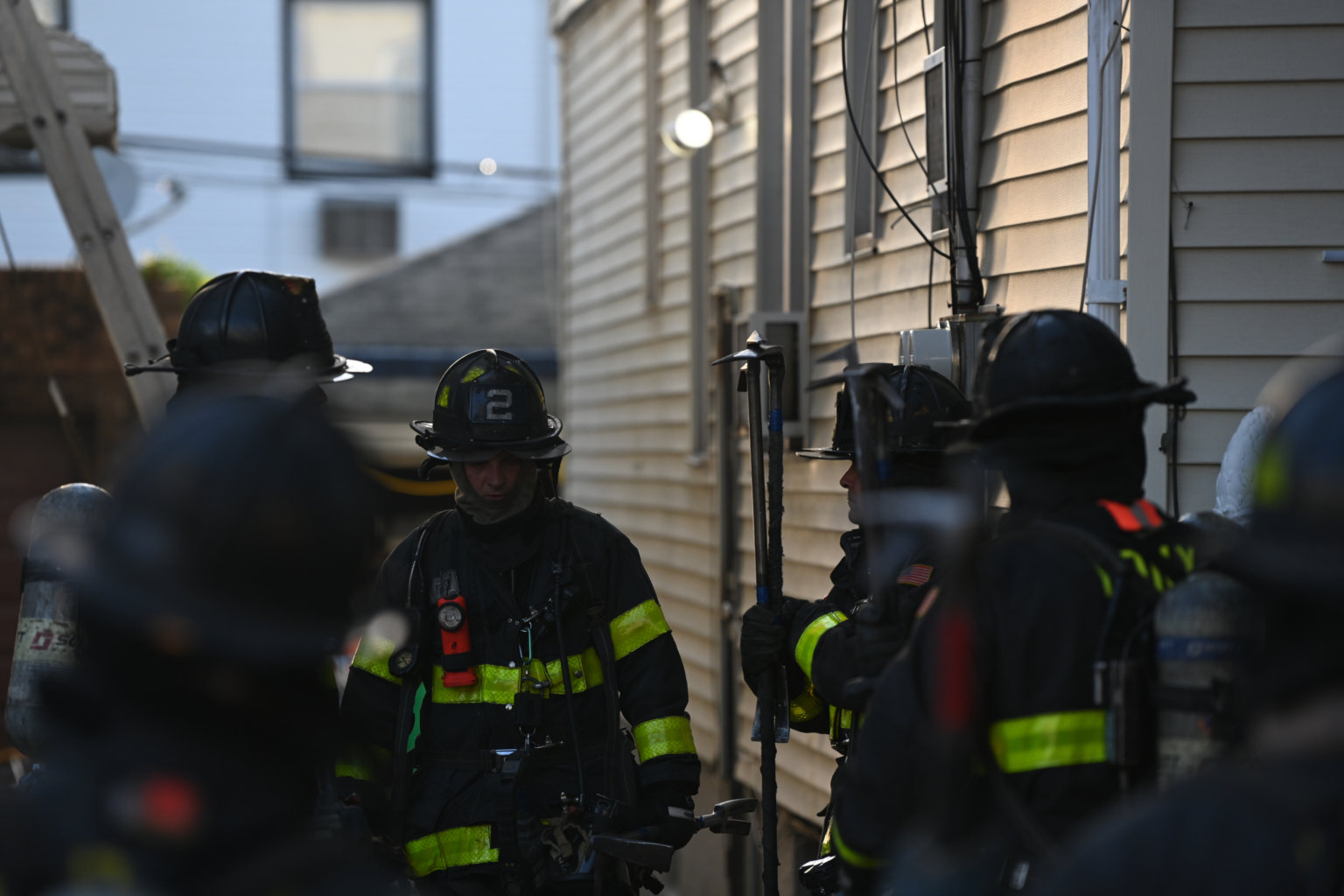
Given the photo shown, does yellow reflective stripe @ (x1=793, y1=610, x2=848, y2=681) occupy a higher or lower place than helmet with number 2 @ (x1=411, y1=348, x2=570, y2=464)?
lower

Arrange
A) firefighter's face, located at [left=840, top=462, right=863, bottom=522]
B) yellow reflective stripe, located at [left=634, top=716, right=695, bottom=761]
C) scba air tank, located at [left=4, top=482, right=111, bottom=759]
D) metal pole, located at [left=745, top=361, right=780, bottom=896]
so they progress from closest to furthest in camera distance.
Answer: scba air tank, located at [left=4, top=482, right=111, bottom=759], firefighter's face, located at [left=840, top=462, right=863, bottom=522], metal pole, located at [left=745, top=361, right=780, bottom=896], yellow reflective stripe, located at [left=634, top=716, right=695, bottom=761]

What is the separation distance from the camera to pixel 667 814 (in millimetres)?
4340

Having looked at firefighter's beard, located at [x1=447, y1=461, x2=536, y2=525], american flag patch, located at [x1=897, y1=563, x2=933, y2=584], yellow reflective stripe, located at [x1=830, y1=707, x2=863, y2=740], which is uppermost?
firefighter's beard, located at [x1=447, y1=461, x2=536, y2=525]

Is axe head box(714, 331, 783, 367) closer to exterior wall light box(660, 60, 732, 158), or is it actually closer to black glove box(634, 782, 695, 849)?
black glove box(634, 782, 695, 849)

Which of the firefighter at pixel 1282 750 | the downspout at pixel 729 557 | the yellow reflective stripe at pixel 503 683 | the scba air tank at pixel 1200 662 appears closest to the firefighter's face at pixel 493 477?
the yellow reflective stripe at pixel 503 683

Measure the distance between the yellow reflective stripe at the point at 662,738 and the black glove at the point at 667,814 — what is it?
0.33 feet

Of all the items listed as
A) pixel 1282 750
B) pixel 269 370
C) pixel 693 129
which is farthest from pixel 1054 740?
pixel 693 129

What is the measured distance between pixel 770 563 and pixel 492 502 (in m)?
0.95

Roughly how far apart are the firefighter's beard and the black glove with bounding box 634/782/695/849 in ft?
3.20

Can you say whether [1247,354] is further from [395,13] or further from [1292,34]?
[395,13]

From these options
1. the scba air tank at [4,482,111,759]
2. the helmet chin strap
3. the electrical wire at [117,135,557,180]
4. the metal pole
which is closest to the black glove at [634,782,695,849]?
the metal pole

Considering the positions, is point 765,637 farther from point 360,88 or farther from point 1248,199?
point 360,88

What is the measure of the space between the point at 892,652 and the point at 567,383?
8.81 meters

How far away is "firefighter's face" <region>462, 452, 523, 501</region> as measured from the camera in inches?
178
